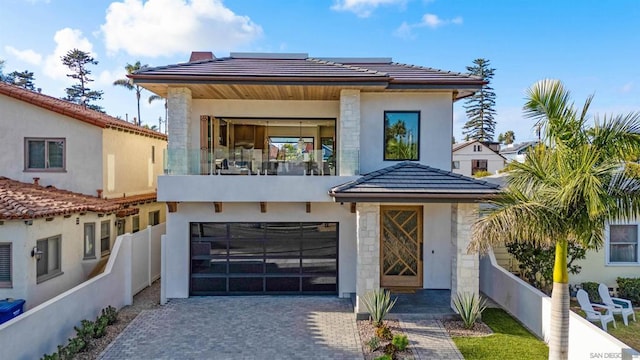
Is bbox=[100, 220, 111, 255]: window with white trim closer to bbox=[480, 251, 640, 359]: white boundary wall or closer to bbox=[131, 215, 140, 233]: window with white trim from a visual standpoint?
bbox=[131, 215, 140, 233]: window with white trim

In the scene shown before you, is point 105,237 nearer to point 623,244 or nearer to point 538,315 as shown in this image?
point 538,315

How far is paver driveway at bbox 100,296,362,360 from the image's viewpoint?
28.8 feet

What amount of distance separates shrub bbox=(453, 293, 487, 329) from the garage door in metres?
4.28

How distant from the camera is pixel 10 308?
358 inches

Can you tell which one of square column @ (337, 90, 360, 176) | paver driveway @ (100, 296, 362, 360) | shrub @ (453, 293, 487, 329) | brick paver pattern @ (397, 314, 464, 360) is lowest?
paver driveway @ (100, 296, 362, 360)

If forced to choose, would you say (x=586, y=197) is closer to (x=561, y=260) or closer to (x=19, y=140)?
(x=561, y=260)

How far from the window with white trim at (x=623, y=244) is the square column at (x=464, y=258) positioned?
644 cm

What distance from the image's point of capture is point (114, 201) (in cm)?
1461

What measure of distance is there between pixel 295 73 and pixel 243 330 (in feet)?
26.1

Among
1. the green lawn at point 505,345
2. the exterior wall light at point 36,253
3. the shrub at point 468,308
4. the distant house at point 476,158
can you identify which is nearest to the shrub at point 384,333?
the green lawn at point 505,345

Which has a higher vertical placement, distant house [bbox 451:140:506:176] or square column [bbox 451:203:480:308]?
distant house [bbox 451:140:506:176]

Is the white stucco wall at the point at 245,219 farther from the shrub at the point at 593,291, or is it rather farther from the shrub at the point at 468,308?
the shrub at the point at 593,291

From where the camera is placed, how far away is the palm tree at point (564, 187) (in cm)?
695

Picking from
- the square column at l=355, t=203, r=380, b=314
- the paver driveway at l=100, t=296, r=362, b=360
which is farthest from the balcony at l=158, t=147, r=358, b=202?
the paver driveway at l=100, t=296, r=362, b=360
